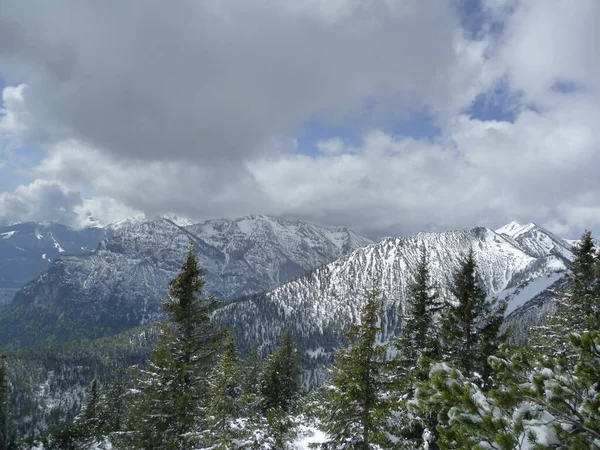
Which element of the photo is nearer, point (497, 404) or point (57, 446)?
point (497, 404)

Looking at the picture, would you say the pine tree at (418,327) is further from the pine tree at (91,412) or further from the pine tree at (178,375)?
the pine tree at (91,412)

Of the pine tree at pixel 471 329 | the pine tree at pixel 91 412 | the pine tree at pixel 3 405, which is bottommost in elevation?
the pine tree at pixel 91 412

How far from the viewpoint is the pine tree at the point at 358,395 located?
14422 mm

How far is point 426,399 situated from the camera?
5.09 meters

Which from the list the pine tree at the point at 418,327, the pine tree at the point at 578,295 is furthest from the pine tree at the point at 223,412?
the pine tree at the point at 578,295

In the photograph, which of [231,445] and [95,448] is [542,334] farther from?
[95,448]

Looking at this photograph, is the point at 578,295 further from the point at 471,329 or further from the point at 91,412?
the point at 91,412

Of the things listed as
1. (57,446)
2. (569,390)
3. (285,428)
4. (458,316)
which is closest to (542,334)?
(458,316)

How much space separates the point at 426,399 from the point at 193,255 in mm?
16398

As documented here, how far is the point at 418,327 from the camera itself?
64.8 ft

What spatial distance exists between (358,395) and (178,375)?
851cm

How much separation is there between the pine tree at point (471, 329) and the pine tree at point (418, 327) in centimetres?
91

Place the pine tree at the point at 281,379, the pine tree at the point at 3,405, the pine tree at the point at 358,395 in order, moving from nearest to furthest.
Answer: the pine tree at the point at 358,395
the pine tree at the point at 3,405
the pine tree at the point at 281,379

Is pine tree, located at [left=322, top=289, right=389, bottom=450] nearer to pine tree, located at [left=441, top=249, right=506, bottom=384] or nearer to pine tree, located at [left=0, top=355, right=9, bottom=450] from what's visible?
pine tree, located at [left=441, top=249, right=506, bottom=384]
